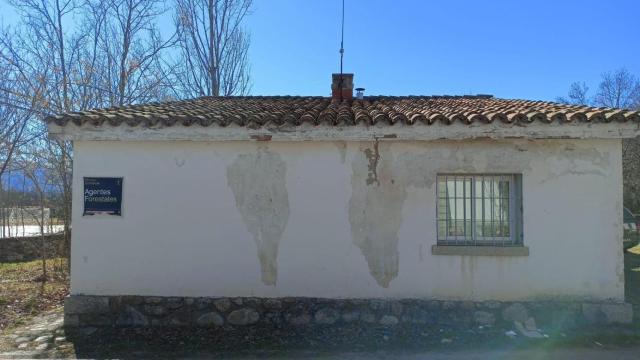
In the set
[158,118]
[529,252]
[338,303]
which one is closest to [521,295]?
[529,252]

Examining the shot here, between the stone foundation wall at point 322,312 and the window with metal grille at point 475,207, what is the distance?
0.96 m

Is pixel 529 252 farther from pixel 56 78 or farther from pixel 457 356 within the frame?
pixel 56 78

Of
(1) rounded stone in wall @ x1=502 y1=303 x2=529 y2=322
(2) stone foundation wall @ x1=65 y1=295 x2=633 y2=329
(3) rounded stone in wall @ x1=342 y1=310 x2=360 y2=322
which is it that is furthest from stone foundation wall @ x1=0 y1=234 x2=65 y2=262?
(1) rounded stone in wall @ x1=502 y1=303 x2=529 y2=322

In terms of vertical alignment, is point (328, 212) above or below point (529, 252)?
above

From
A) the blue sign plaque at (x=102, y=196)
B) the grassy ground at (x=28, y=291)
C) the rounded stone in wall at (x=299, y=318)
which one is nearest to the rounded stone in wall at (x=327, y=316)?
the rounded stone in wall at (x=299, y=318)

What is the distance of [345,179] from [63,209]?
943 centimetres

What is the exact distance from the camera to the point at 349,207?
7.07 m

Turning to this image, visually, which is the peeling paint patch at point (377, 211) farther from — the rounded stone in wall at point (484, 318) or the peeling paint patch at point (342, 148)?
the rounded stone in wall at point (484, 318)

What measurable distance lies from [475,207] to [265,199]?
9.70 ft

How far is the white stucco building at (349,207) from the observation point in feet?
22.7

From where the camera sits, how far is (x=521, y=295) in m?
6.95

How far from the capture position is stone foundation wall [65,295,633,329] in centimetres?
684

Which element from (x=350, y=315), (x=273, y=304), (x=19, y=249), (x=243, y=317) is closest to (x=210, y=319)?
(x=243, y=317)

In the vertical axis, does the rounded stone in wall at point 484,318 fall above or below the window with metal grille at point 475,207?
below
